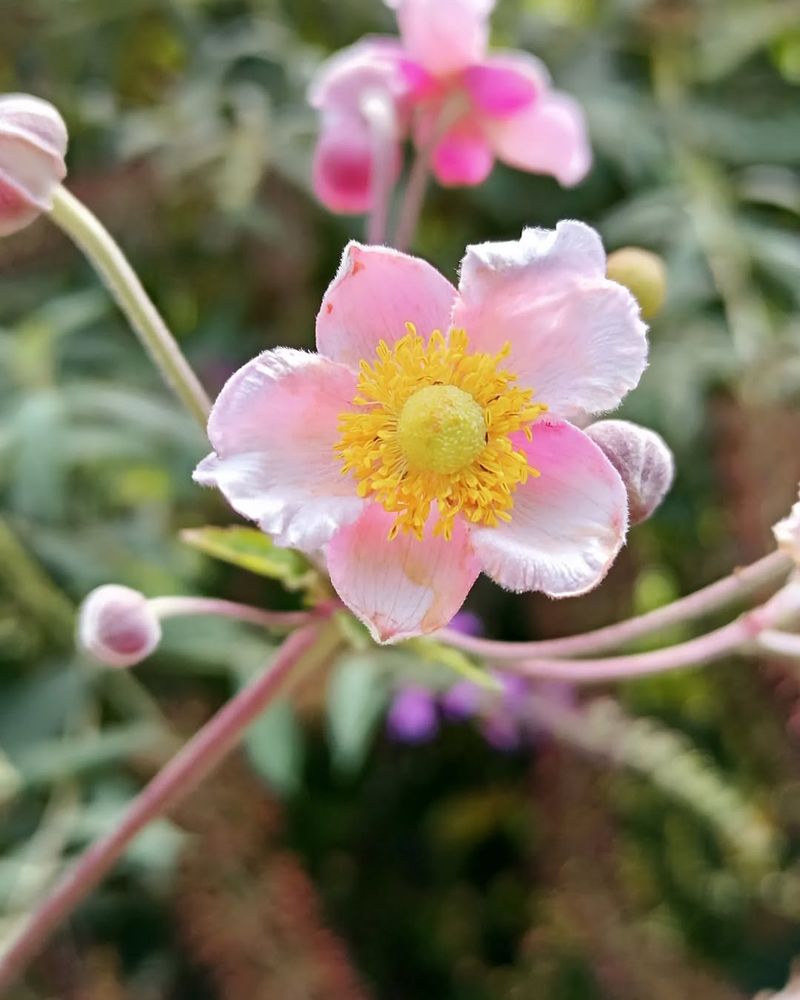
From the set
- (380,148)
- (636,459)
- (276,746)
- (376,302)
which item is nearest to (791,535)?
(636,459)

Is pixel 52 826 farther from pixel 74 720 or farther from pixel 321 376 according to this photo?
pixel 321 376

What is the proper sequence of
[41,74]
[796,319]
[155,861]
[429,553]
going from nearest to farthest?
[429,553]
[155,861]
[796,319]
[41,74]

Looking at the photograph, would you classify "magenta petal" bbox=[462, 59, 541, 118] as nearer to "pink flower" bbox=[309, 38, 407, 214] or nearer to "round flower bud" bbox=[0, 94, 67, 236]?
"pink flower" bbox=[309, 38, 407, 214]

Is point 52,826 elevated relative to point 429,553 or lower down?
lower down

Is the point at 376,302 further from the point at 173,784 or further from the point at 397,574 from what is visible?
the point at 173,784

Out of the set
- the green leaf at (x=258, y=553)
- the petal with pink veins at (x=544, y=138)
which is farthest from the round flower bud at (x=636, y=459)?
the petal with pink veins at (x=544, y=138)

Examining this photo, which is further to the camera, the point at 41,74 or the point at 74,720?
the point at 41,74

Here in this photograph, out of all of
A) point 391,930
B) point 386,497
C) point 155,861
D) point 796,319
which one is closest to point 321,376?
point 386,497
